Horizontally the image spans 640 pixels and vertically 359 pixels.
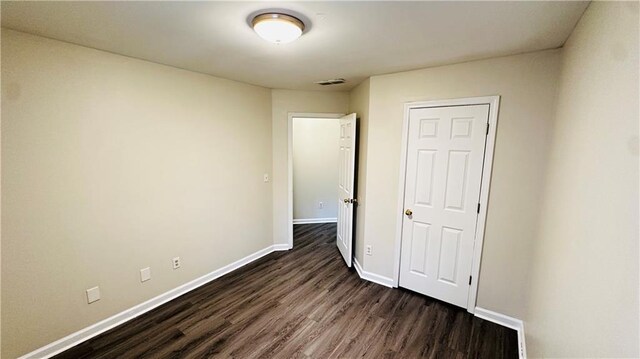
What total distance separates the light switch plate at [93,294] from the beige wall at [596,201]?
3.15 metres

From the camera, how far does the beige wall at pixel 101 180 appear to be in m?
1.81

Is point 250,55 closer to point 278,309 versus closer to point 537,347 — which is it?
point 278,309

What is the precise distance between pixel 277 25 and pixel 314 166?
392 centimetres

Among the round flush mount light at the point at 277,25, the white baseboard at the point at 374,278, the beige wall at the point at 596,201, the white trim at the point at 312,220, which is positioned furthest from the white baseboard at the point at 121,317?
the beige wall at the point at 596,201

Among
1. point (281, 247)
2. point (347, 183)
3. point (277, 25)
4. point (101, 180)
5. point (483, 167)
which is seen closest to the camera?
point (277, 25)

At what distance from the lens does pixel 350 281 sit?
3.16 m

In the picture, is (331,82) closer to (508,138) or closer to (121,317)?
(508,138)

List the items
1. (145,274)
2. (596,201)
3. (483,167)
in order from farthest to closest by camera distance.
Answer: (145,274) → (483,167) → (596,201)

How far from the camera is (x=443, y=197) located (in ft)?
8.44

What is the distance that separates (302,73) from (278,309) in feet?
7.91

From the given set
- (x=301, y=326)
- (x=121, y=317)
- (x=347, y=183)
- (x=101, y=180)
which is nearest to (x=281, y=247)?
(x=347, y=183)

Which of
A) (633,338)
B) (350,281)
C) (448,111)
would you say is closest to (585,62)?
(448,111)

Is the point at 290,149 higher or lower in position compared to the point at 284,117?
lower

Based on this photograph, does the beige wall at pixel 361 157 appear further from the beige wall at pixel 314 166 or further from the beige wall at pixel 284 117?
the beige wall at pixel 314 166
